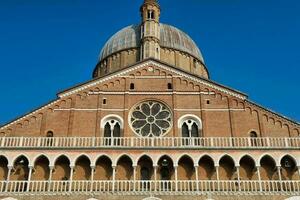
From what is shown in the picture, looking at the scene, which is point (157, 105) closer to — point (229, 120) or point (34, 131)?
point (229, 120)

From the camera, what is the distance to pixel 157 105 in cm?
2836

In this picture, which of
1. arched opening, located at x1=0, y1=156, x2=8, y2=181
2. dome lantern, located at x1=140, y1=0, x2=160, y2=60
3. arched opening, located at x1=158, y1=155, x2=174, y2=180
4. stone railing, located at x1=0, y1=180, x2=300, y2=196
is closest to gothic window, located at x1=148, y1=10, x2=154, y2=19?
dome lantern, located at x1=140, y1=0, x2=160, y2=60

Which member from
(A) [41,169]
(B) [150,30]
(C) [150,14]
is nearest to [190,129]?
(A) [41,169]

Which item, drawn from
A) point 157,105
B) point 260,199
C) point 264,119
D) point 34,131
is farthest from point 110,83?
point 260,199

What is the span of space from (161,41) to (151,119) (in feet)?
41.1

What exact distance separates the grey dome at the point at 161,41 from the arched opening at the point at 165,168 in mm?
14740

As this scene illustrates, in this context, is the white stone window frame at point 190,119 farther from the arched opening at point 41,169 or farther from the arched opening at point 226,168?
the arched opening at point 41,169

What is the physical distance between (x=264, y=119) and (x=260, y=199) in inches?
212

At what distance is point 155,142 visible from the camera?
26.2 meters

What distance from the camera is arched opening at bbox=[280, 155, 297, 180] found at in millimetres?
25759

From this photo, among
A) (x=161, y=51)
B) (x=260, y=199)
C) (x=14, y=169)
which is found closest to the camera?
(x=260, y=199)

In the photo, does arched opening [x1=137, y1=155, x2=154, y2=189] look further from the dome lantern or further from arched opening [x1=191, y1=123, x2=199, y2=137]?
the dome lantern

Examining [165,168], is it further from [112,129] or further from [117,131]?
[112,129]

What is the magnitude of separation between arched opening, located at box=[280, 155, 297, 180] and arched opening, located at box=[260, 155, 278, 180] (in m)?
0.51
